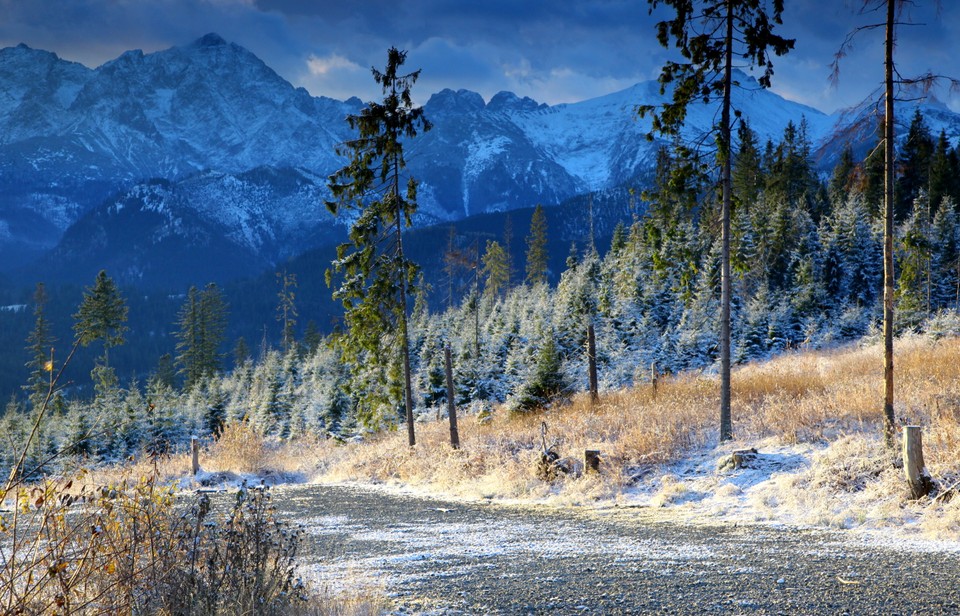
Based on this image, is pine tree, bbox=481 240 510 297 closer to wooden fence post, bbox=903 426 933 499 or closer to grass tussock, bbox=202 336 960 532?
grass tussock, bbox=202 336 960 532

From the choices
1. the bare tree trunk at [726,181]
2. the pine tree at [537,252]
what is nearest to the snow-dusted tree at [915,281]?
the bare tree trunk at [726,181]

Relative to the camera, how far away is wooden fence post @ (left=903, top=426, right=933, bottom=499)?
8648mm

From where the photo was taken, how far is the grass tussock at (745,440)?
959 centimetres

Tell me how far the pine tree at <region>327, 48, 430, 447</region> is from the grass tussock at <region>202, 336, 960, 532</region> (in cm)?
354

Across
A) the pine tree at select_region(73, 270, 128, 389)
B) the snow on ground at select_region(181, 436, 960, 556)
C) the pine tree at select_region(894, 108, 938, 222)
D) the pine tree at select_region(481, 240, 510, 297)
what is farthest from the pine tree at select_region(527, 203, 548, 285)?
the snow on ground at select_region(181, 436, 960, 556)

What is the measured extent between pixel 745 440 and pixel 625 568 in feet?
25.1

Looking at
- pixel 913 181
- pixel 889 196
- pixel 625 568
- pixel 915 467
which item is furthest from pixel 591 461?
pixel 913 181

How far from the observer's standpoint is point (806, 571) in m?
6.43

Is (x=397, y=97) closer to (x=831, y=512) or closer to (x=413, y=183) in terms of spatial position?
(x=413, y=183)

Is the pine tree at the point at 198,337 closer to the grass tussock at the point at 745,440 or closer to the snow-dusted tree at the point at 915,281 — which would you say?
the grass tussock at the point at 745,440

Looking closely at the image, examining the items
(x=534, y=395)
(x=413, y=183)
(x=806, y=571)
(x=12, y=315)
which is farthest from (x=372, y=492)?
(x=12, y=315)

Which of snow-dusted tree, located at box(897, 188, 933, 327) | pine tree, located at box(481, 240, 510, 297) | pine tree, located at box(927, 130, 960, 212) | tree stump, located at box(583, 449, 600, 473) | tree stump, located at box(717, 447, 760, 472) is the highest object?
pine tree, located at box(927, 130, 960, 212)

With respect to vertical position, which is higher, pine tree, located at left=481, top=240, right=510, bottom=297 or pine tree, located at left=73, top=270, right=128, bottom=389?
pine tree, located at left=481, top=240, right=510, bottom=297

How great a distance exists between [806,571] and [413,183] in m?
16.0
